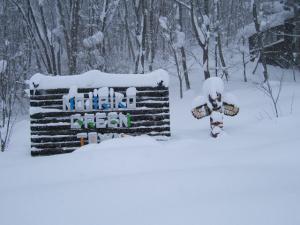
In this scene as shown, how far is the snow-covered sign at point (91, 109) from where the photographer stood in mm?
7309

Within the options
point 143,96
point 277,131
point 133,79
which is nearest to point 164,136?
point 143,96

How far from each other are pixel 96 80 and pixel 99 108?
2.31ft

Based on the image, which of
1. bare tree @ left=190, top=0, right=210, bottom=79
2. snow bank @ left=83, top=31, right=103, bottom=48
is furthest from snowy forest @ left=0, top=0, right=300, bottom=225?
snow bank @ left=83, top=31, right=103, bottom=48

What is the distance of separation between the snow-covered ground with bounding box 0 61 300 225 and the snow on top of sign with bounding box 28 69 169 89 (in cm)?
170

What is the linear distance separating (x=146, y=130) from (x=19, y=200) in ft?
13.8

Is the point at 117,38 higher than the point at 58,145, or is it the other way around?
the point at 117,38

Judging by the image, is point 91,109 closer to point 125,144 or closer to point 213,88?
point 125,144

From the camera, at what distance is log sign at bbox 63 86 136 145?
730cm

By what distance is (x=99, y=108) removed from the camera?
7344 millimetres

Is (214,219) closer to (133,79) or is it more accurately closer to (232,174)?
(232,174)

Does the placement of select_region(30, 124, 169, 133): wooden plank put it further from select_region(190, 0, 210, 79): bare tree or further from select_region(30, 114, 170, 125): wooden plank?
select_region(190, 0, 210, 79): bare tree

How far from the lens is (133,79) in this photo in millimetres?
7543

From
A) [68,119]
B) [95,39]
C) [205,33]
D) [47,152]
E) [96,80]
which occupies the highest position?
[205,33]

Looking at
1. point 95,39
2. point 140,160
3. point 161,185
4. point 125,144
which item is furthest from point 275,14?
point 161,185
